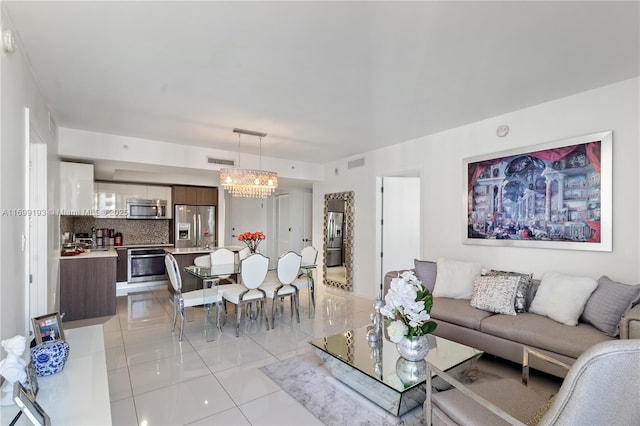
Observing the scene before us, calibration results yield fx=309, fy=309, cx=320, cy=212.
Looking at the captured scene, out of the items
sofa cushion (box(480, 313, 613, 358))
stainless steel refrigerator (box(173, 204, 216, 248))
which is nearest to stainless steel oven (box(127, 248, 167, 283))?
stainless steel refrigerator (box(173, 204, 216, 248))

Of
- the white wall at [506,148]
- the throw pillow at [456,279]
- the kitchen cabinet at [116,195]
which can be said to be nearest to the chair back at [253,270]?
the throw pillow at [456,279]

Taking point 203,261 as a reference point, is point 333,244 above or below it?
above

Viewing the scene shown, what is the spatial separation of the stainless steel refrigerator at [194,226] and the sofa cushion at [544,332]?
606 centimetres

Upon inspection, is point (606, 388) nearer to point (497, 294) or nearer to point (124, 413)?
point (497, 294)

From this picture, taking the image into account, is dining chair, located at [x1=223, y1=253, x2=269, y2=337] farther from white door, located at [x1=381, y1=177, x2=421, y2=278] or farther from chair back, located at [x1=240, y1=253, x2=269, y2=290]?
white door, located at [x1=381, y1=177, x2=421, y2=278]

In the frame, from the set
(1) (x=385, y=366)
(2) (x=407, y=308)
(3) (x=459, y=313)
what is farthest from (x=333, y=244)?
(2) (x=407, y=308)

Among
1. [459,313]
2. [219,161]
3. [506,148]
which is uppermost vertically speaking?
[219,161]

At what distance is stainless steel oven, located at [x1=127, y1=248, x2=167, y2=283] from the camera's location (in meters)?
6.17

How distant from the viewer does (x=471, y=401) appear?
5.56 feet

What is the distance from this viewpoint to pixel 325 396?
8.08ft

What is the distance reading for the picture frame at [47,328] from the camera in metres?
1.92

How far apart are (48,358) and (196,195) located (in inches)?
228

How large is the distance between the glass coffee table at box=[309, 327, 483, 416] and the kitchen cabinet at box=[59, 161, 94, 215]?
4.23 meters

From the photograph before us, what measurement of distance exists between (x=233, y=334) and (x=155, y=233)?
4460 mm
